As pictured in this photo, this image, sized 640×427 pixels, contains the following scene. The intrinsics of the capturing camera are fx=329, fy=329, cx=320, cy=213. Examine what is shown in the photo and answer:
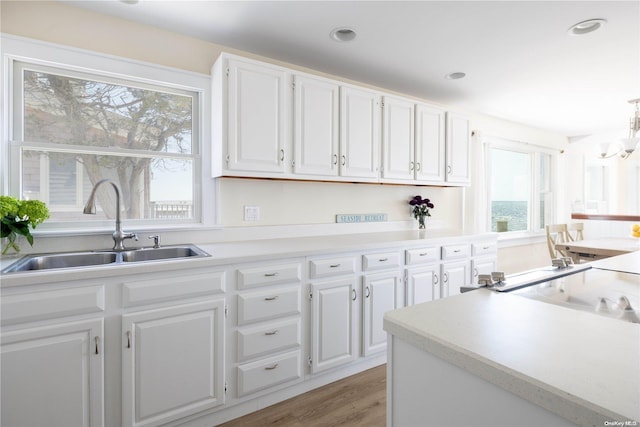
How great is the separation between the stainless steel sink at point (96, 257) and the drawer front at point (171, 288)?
0.46 feet

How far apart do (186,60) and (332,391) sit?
2.52 m

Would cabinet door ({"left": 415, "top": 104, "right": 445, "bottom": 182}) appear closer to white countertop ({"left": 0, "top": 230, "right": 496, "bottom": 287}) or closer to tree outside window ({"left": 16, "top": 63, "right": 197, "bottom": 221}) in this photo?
white countertop ({"left": 0, "top": 230, "right": 496, "bottom": 287})

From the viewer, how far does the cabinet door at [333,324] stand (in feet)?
7.11

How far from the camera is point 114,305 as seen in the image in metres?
1.56

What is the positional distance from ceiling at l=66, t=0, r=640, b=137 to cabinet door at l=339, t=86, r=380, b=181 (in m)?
0.30

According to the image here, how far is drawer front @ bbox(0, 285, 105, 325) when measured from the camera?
1.36m

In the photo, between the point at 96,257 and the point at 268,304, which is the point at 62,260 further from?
the point at 268,304

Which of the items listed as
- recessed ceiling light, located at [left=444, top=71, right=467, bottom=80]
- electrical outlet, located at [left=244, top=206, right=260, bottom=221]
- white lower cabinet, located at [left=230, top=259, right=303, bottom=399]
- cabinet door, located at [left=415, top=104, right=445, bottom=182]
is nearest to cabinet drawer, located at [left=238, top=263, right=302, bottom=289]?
white lower cabinet, located at [left=230, top=259, right=303, bottom=399]

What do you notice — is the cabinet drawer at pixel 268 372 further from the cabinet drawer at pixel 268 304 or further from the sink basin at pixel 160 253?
the sink basin at pixel 160 253

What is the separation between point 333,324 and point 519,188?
4.04 m

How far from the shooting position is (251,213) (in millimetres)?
2596

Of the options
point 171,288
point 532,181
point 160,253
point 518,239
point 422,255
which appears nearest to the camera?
point 171,288

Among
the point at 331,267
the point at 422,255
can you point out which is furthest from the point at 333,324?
the point at 422,255

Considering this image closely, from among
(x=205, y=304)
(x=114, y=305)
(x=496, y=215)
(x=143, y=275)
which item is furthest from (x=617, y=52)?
(x=114, y=305)
